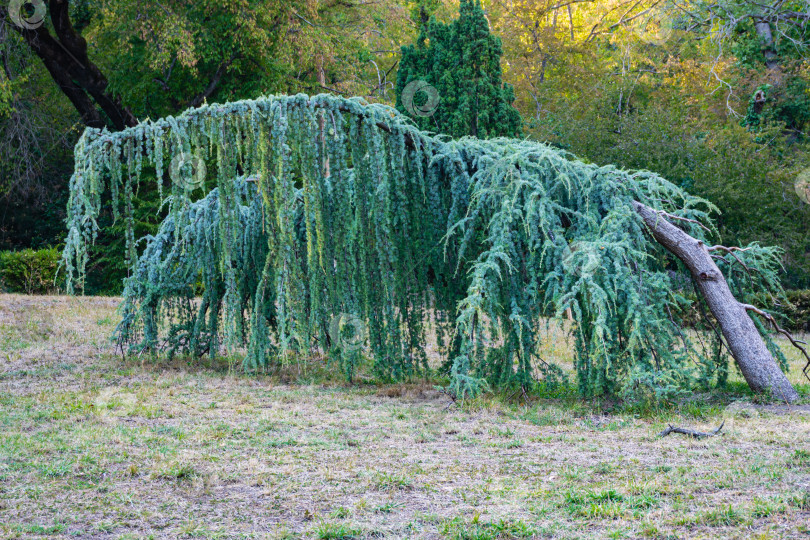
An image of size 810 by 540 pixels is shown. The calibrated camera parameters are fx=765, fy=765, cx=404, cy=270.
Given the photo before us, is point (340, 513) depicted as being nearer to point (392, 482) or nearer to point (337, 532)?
point (337, 532)

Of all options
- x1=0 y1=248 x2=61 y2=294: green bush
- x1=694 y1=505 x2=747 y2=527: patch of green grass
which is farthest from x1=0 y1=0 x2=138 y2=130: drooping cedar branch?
x1=694 y1=505 x2=747 y2=527: patch of green grass

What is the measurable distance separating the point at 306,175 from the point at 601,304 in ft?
9.07

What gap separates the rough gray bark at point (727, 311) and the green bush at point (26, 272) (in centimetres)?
1265

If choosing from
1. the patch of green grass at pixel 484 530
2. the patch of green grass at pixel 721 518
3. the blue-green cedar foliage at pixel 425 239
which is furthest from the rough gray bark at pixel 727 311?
the patch of green grass at pixel 484 530

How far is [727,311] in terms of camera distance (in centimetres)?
693

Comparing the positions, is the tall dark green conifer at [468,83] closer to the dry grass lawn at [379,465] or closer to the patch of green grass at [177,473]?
the dry grass lawn at [379,465]

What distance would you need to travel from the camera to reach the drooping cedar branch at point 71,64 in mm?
16812

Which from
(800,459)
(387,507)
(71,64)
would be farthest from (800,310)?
(71,64)

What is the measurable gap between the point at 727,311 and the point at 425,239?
9.38 feet

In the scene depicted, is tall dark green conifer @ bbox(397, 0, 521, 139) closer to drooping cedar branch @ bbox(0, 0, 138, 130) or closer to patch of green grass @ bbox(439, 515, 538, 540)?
drooping cedar branch @ bbox(0, 0, 138, 130)

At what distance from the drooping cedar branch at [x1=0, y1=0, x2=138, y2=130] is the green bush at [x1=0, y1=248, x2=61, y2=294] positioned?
3393 mm

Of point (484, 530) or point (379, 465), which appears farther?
point (379, 465)

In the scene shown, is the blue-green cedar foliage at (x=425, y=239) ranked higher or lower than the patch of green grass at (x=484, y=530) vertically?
higher

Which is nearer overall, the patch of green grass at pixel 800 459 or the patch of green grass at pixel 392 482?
the patch of green grass at pixel 392 482
